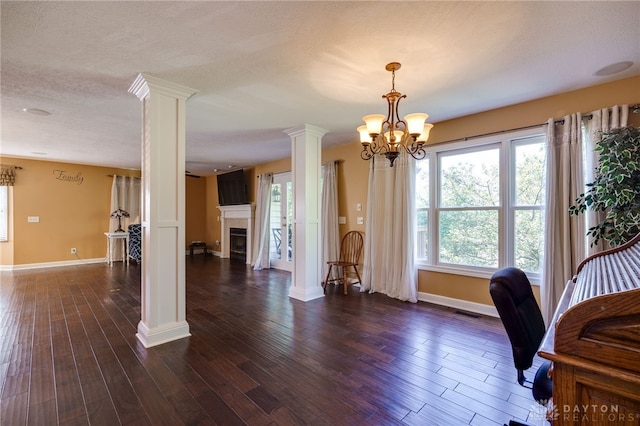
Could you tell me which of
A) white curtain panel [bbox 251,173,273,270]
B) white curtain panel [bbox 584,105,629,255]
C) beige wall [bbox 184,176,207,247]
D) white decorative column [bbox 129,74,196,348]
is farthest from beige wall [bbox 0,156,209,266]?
white curtain panel [bbox 584,105,629,255]

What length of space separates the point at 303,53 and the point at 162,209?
184 cm

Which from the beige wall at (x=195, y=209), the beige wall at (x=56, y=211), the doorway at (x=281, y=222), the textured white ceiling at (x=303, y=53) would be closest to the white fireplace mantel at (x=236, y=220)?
the doorway at (x=281, y=222)

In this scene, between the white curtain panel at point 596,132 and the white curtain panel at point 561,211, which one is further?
the white curtain panel at point 561,211

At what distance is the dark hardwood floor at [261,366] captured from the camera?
68.6 inches

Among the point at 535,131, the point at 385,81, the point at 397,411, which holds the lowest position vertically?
the point at 397,411

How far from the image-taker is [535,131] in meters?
3.09

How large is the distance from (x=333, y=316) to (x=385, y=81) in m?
2.58

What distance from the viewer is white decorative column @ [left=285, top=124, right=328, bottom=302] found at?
160 inches

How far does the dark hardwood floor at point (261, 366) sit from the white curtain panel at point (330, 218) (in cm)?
124

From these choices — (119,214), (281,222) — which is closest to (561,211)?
(281,222)

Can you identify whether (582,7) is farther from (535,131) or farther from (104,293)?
(104,293)

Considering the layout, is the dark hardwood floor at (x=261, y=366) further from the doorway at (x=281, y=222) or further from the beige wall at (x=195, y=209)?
the beige wall at (x=195, y=209)

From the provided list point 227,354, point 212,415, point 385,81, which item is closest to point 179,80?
point 385,81

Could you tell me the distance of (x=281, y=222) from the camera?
648 centimetres
